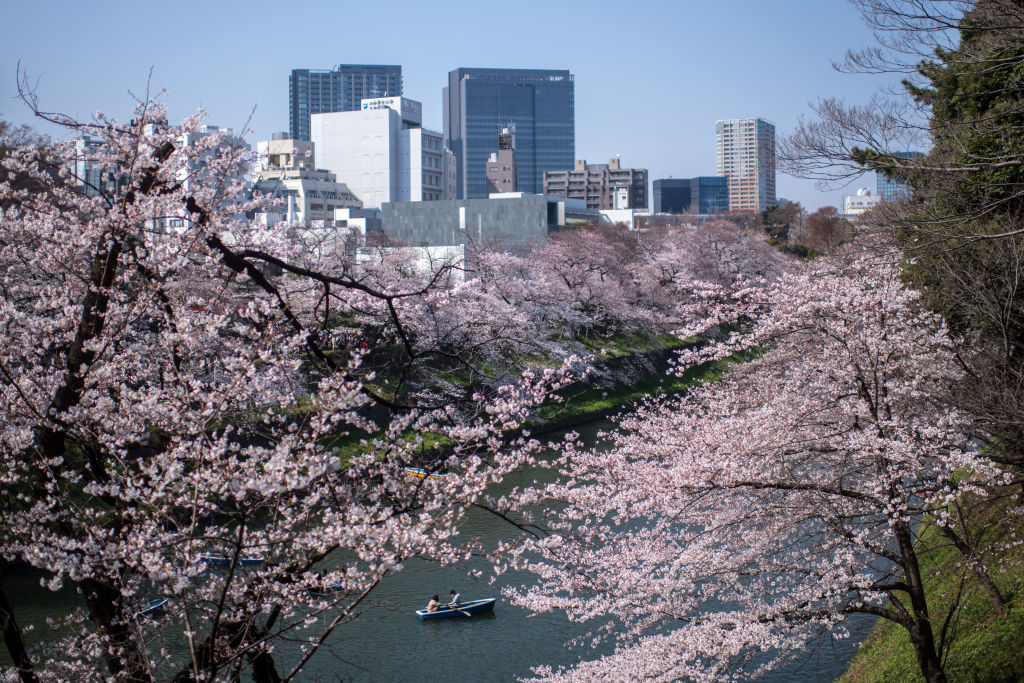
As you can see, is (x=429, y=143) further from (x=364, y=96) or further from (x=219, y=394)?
(x=364, y=96)

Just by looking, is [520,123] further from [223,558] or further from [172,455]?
[172,455]

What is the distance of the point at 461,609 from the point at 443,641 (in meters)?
0.55

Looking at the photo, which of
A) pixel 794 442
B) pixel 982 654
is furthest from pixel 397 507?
pixel 982 654

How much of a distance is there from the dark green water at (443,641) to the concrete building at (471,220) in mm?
33287

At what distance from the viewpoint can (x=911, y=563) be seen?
7.93 meters

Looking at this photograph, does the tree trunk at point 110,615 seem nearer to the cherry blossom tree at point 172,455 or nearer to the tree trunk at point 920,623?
the cherry blossom tree at point 172,455

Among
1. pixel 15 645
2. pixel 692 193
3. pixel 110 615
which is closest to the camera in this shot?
pixel 110 615

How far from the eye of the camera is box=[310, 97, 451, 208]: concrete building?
6981 centimetres

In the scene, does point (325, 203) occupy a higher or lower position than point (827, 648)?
higher

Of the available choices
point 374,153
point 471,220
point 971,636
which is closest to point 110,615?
point 971,636

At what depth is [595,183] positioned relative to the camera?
4321 inches

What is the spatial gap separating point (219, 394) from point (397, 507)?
3.46 ft

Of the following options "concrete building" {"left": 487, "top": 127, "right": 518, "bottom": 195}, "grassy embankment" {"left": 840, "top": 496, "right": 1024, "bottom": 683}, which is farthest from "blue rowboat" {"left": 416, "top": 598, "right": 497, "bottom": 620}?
"concrete building" {"left": 487, "top": 127, "right": 518, "bottom": 195}

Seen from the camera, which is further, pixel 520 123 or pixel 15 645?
pixel 520 123
